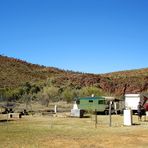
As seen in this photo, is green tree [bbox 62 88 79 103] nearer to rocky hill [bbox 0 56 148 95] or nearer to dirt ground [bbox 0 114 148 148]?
rocky hill [bbox 0 56 148 95]

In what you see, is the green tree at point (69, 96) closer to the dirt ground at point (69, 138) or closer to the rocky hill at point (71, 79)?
the rocky hill at point (71, 79)

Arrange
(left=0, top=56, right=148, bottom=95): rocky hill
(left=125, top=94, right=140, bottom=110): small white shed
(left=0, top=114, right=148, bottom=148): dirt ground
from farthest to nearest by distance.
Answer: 1. (left=0, top=56, right=148, bottom=95): rocky hill
2. (left=125, top=94, right=140, bottom=110): small white shed
3. (left=0, top=114, right=148, bottom=148): dirt ground

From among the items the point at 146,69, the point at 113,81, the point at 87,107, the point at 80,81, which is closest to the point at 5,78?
the point at 80,81

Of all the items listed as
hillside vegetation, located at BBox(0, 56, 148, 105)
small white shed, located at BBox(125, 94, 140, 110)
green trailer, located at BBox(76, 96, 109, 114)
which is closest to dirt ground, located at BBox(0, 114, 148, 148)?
green trailer, located at BBox(76, 96, 109, 114)

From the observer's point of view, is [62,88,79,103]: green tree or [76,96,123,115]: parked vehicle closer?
[76,96,123,115]: parked vehicle

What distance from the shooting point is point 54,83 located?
3561 inches

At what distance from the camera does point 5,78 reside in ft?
330

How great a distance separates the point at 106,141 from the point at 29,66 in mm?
103898

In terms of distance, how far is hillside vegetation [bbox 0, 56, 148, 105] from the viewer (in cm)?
7088

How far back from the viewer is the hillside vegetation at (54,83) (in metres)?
70.9

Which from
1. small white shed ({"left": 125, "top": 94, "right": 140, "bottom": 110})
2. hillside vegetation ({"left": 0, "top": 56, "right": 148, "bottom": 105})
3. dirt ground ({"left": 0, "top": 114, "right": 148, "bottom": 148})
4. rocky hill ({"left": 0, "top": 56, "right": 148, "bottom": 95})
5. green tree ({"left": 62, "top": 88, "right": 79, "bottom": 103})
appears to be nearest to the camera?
dirt ground ({"left": 0, "top": 114, "right": 148, "bottom": 148})

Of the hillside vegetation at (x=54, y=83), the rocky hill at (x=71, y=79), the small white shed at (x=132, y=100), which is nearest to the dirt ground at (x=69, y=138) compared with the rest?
the small white shed at (x=132, y=100)

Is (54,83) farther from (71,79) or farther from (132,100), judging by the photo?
(132,100)

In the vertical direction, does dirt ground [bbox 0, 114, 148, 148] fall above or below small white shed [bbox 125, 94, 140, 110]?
below
